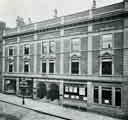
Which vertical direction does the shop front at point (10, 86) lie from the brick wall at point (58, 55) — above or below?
below

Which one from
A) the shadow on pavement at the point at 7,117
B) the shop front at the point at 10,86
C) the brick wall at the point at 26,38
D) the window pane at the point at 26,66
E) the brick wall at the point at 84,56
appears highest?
the brick wall at the point at 26,38

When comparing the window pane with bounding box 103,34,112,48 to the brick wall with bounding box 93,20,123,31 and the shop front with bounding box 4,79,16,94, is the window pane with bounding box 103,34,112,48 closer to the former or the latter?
the brick wall with bounding box 93,20,123,31

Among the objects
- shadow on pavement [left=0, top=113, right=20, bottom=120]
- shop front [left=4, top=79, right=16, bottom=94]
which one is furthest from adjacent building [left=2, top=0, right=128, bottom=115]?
shadow on pavement [left=0, top=113, right=20, bottom=120]

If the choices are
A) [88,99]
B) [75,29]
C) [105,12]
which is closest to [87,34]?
[75,29]

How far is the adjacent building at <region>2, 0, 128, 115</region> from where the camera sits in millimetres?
14367

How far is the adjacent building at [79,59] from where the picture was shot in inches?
566

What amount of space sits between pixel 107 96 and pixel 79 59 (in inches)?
231

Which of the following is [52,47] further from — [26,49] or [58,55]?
[26,49]

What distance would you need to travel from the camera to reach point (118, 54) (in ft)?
47.5

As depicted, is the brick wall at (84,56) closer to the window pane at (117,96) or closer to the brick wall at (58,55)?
the brick wall at (58,55)

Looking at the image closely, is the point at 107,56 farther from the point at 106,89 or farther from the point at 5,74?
the point at 5,74

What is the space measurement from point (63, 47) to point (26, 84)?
845 centimetres

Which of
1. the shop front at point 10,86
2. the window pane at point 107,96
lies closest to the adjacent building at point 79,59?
the window pane at point 107,96

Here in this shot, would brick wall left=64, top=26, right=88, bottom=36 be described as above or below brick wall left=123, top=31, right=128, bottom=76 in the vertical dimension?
above
